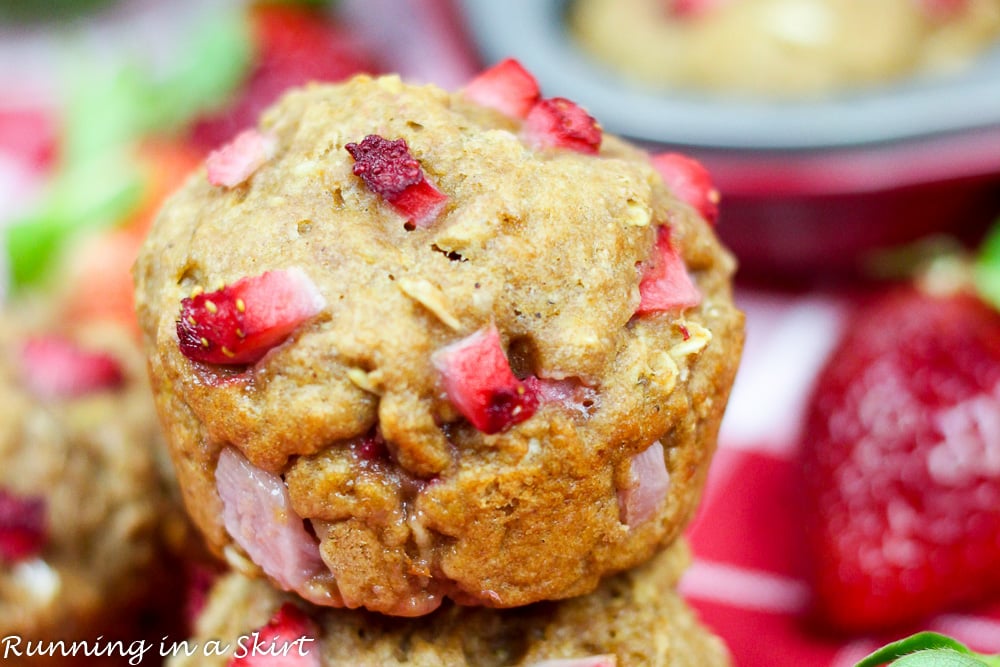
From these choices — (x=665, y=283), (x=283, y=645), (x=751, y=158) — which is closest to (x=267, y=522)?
(x=283, y=645)

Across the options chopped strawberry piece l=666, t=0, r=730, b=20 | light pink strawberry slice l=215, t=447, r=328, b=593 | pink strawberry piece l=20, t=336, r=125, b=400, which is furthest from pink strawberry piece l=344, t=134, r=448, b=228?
chopped strawberry piece l=666, t=0, r=730, b=20

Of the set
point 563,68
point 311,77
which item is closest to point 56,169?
point 311,77

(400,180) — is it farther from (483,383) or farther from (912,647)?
(912,647)

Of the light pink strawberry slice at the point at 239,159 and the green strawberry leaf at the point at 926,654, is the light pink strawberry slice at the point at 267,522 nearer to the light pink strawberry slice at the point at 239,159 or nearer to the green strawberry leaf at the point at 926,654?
the light pink strawberry slice at the point at 239,159

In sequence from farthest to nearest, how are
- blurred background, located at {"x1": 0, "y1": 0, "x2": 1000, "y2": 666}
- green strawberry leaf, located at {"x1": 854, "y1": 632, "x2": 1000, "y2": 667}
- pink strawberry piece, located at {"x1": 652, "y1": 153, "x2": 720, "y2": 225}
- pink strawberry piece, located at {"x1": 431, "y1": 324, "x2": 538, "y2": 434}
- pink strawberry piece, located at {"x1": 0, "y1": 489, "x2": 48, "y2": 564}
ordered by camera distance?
blurred background, located at {"x1": 0, "y1": 0, "x2": 1000, "y2": 666}
pink strawberry piece, located at {"x1": 0, "y1": 489, "x2": 48, "y2": 564}
pink strawberry piece, located at {"x1": 652, "y1": 153, "x2": 720, "y2": 225}
green strawberry leaf, located at {"x1": 854, "y1": 632, "x2": 1000, "y2": 667}
pink strawberry piece, located at {"x1": 431, "y1": 324, "x2": 538, "y2": 434}

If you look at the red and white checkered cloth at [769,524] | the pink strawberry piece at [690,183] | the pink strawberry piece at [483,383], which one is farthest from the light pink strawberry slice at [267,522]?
the red and white checkered cloth at [769,524]

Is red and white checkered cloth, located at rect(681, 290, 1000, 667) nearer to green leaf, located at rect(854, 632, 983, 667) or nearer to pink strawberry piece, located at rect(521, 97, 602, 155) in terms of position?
green leaf, located at rect(854, 632, 983, 667)
